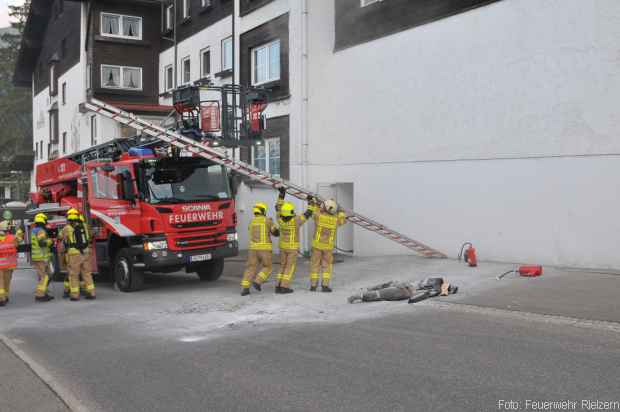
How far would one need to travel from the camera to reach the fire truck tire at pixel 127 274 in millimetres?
13289

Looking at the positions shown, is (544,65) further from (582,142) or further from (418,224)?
(418,224)

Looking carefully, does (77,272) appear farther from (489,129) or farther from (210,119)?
(489,129)

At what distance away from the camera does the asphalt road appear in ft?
18.7

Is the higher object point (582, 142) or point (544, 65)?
point (544, 65)

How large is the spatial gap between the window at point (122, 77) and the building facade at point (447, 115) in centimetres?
709

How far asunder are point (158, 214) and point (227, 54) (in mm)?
11468

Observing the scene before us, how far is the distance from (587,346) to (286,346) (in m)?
3.32

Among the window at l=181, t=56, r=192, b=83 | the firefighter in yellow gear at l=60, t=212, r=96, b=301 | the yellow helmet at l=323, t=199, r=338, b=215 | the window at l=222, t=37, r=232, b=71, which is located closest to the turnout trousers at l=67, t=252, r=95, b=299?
the firefighter in yellow gear at l=60, t=212, r=96, b=301

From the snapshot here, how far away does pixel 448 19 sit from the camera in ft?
47.7

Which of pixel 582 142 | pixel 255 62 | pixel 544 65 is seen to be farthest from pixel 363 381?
pixel 255 62

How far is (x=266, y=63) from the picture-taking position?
2008cm

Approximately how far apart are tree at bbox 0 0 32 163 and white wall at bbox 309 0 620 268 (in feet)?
164

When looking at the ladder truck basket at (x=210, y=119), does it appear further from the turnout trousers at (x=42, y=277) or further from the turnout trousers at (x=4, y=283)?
the turnout trousers at (x=4, y=283)

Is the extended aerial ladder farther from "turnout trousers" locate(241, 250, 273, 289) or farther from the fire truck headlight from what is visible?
the fire truck headlight
